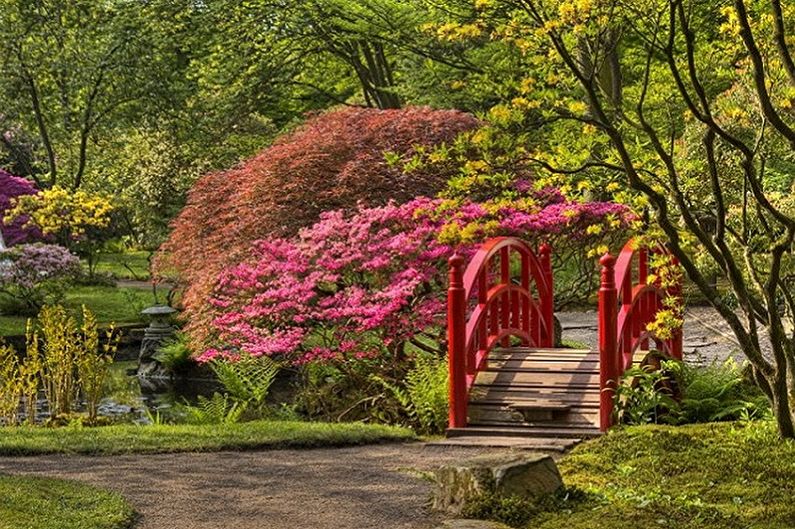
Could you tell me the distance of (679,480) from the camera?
300 inches

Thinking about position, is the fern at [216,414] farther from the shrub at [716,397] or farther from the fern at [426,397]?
the shrub at [716,397]

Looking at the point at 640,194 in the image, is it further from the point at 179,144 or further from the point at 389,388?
the point at 179,144

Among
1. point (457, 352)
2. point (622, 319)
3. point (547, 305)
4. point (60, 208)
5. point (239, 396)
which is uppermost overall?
point (60, 208)

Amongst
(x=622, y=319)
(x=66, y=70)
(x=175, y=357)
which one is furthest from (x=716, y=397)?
(x=66, y=70)

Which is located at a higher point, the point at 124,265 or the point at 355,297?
the point at 124,265

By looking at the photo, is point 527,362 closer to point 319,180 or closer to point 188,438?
point 188,438

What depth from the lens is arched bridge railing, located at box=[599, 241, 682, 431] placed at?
32.6ft

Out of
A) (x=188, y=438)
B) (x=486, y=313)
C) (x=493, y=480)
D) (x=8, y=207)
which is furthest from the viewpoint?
(x=8, y=207)

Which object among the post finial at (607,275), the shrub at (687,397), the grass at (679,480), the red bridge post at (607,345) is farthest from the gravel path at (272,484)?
the post finial at (607,275)

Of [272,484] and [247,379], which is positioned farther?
[247,379]

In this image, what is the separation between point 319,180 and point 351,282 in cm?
127

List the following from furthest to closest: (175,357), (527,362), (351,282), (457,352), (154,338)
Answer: (154,338), (175,357), (351,282), (527,362), (457,352)

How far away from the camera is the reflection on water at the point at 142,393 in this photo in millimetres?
15156

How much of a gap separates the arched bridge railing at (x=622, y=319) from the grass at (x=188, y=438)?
165cm
